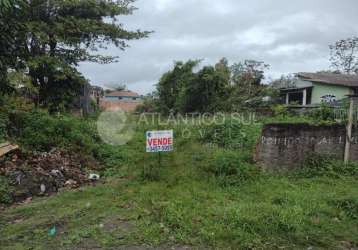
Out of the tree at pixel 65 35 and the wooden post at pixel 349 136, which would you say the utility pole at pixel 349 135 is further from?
the tree at pixel 65 35

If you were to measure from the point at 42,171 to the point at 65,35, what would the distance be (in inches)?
335

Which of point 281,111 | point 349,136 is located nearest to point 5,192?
point 349,136

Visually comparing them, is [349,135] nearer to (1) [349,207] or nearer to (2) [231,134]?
(1) [349,207]

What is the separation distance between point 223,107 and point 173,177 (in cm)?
1027

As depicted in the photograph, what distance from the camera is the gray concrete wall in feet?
22.4

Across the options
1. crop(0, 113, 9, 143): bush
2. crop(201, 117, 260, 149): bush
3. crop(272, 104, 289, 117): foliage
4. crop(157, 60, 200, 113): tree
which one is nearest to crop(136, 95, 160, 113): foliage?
crop(157, 60, 200, 113): tree

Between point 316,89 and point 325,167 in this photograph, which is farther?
point 316,89

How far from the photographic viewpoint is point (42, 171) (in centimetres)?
652

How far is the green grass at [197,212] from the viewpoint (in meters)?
3.94

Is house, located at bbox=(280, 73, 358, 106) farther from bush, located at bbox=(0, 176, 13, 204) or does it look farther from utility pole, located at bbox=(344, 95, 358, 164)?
bush, located at bbox=(0, 176, 13, 204)

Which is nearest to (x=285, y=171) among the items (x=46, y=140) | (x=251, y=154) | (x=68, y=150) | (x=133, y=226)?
(x=251, y=154)

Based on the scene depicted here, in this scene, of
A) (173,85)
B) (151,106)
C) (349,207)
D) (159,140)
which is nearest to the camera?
(349,207)

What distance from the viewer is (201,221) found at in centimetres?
439

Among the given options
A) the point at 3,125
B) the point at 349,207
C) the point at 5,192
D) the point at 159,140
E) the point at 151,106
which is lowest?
the point at 5,192
